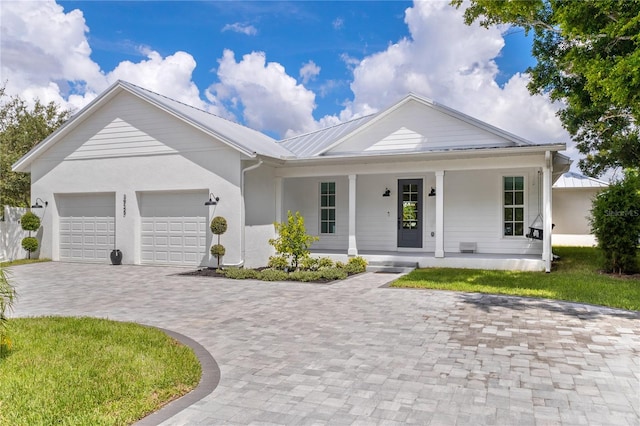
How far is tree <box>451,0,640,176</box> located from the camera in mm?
7734

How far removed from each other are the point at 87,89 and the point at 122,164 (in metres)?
10.5

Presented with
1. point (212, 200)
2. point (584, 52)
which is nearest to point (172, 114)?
point (212, 200)

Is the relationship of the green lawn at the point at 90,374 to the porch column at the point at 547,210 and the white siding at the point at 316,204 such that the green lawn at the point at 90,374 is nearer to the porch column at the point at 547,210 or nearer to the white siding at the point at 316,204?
the white siding at the point at 316,204

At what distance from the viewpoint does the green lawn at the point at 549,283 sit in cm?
792

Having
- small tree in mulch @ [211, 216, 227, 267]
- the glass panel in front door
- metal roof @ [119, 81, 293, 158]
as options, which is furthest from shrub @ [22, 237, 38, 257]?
the glass panel in front door

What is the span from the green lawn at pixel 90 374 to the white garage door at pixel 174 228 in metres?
7.43

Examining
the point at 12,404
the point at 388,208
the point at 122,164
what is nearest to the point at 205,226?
the point at 122,164

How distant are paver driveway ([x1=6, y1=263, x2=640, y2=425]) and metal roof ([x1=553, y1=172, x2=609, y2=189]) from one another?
46.8 feet

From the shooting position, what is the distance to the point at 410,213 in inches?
563

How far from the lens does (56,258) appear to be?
15.0 metres

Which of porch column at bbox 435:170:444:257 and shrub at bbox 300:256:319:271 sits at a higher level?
porch column at bbox 435:170:444:257

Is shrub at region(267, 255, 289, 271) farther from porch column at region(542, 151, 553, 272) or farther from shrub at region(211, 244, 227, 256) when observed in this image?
porch column at region(542, 151, 553, 272)

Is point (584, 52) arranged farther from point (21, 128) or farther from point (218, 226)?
point (21, 128)

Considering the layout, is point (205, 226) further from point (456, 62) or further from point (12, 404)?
point (456, 62)
